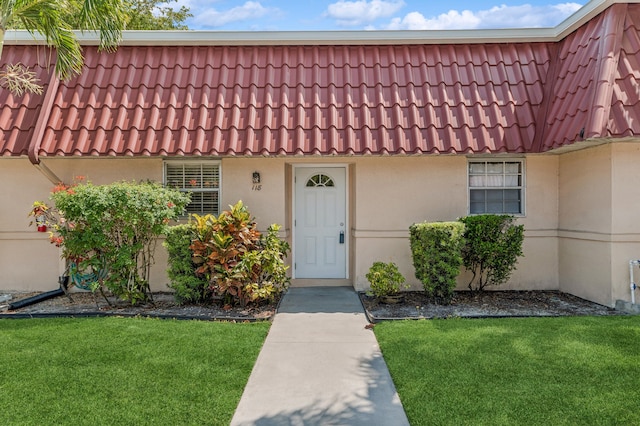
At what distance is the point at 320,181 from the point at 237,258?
9.68 feet

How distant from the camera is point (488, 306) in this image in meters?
8.02

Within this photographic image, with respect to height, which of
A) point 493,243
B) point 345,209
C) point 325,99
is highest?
point 325,99

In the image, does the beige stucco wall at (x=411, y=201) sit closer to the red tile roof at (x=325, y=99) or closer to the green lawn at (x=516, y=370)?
the red tile roof at (x=325, y=99)

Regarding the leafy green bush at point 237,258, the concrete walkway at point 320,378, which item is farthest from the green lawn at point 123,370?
the leafy green bush at point 237,258

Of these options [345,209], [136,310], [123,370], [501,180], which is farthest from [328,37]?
[123,370]

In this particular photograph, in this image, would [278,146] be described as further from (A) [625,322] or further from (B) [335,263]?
(A) [625,322]

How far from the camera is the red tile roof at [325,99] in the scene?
8.55 m

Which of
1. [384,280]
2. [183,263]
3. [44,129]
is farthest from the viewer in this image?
[44,129]

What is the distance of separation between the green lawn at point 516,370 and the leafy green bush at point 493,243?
1511 mm

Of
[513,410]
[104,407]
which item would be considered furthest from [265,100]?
[513,410]

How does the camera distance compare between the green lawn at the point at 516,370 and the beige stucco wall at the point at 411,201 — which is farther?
the beige stucco wall at the point at 411,201

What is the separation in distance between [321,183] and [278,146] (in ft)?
5.18

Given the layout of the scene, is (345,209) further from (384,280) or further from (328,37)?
(328,37)

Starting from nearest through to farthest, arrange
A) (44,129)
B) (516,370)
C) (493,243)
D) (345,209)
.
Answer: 1. (516,370)
2. (493,243)
3. (44,129)
4. (345,209)
